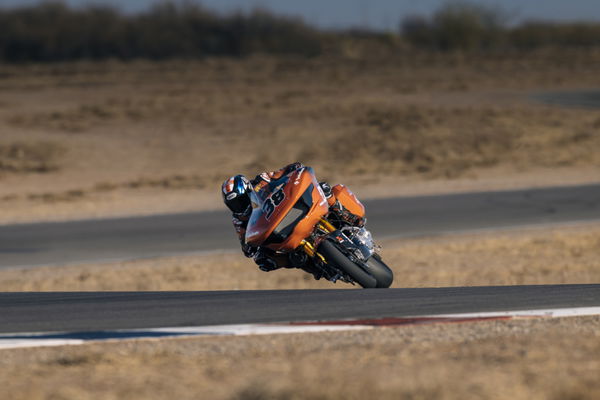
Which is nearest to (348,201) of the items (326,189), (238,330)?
(326,189)

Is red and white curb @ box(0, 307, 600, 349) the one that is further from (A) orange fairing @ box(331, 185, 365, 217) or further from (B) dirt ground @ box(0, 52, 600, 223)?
(B) dirt ground @ box(0, 52, 600, 223)

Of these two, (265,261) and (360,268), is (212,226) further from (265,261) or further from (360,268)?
(360,268)

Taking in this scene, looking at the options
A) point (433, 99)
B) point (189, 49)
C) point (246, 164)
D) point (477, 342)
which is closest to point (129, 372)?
point (477, 342)

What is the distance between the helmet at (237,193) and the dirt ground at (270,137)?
10.6 m

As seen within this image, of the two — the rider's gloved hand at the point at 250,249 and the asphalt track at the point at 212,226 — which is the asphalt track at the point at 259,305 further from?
the asphalt track at the point at 212,226

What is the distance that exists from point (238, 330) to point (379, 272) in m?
1.99

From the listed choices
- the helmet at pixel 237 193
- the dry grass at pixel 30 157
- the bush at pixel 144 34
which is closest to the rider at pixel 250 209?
the helmet at pixel 237 193

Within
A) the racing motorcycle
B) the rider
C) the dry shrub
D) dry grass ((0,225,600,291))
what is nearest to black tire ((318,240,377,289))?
the racing motorcycle

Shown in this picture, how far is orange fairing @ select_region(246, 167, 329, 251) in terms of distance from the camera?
7730mm

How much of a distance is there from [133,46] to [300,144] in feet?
173

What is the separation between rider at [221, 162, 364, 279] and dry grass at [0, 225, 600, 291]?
3.53m

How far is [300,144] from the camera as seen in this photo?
2852 centimetres

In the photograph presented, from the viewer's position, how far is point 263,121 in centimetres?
3394

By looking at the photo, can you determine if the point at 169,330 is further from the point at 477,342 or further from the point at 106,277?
the point at 106,277
